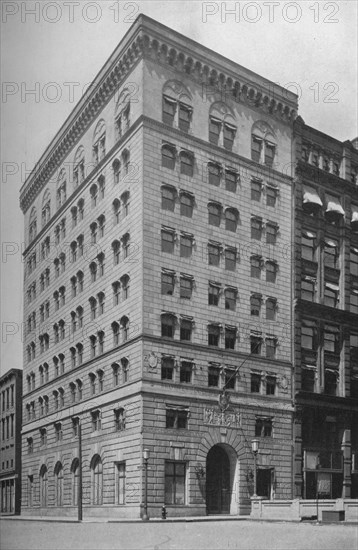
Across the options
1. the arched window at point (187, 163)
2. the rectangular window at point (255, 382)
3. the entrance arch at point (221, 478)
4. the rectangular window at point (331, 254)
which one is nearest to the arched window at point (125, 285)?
the arched window at point (187, 163)

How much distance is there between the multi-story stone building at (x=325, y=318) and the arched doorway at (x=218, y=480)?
204 inches

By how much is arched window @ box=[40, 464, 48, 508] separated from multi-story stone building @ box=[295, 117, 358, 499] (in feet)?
65.2

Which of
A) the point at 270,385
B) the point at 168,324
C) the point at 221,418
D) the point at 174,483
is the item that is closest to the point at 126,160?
the point at 168,324

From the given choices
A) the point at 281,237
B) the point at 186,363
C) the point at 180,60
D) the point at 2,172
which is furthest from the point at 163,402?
the point at 2,172

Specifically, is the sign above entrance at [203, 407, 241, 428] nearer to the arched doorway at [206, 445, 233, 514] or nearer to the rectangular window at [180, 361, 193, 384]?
the arched doorway at [206, 445, 233, 514]

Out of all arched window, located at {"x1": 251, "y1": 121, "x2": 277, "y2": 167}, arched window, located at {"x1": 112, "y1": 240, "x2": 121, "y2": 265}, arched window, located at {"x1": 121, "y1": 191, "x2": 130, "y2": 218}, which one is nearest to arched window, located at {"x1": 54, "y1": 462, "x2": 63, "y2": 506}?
arched window, located at {"x1": 112, "y1": 240, "x2": 121, "y2": 265}

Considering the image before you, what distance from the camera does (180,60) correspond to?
46812 millimetres

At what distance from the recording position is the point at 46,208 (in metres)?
61.8

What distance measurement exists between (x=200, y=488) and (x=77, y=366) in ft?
44.0

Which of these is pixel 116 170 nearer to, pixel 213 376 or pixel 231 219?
pixel 231 219

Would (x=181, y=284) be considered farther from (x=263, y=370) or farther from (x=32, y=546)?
(x=32, y=546)

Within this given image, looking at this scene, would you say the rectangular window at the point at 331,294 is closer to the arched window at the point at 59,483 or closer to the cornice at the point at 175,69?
the cornice at the point at 175,69

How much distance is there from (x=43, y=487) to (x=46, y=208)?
22.1 meters

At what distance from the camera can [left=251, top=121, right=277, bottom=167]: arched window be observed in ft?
169
